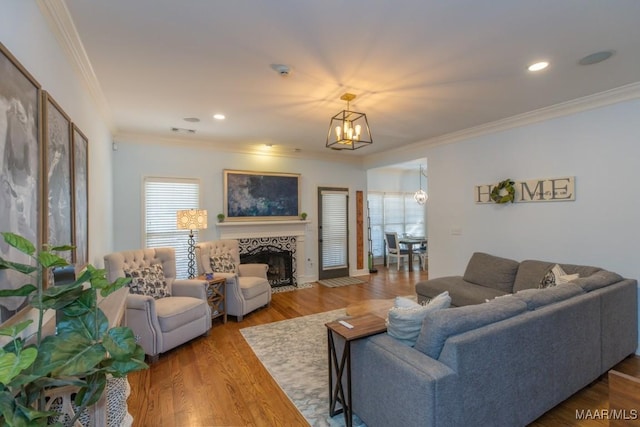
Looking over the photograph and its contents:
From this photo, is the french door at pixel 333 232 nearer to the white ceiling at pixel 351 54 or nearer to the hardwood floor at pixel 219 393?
the white ceiling at pixel 351 54

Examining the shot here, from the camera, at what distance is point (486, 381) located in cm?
175

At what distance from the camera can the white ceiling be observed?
6.35 ft

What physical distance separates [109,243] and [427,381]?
4397 mm

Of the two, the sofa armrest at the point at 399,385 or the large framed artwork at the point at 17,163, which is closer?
the large framed artwork at the point at 17,163

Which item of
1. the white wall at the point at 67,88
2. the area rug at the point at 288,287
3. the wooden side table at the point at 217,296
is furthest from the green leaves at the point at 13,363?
the area rug at the point at 288,287

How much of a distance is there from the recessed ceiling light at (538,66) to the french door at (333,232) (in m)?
4.29

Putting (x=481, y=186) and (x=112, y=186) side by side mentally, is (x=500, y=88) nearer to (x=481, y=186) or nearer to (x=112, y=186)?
(x=481, y=186)

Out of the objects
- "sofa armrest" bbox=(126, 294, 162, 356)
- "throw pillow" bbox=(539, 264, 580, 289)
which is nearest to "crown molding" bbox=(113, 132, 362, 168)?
"sofa armrest" bbox=(126, 294, 162, 356)

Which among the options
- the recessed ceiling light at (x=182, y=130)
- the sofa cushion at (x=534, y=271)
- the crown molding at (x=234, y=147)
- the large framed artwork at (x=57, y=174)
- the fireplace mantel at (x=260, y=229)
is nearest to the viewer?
the large framed artwork at (x=57, y=174)

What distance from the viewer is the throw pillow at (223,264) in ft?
15.4

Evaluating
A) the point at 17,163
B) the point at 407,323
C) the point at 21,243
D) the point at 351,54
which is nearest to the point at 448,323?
the point at 407,323

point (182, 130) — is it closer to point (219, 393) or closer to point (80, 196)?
point (80, 196)

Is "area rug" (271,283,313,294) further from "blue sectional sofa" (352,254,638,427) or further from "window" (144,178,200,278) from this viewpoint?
"blue sectional sofa" (352,254,638,427)

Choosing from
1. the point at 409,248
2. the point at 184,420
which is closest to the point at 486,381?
the point at 184,420
